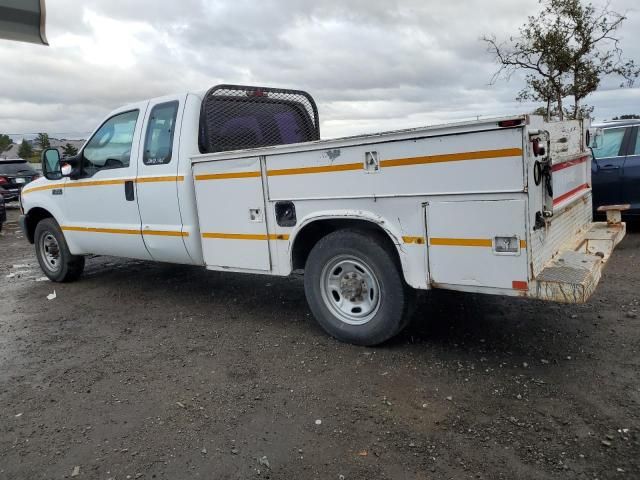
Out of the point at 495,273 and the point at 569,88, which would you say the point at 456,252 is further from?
the point at 569,88

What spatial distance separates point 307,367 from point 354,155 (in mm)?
1635

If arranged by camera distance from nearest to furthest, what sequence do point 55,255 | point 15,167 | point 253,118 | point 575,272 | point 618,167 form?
point 575,272 < point 253,118 < point 55,255 < point 618,167 < point 15,167

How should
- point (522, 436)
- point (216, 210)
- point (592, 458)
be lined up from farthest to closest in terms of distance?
1. point (216, 210)
2. point (522, 436)
3. point (592, 458)

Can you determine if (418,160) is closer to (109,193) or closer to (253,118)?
(253,118)

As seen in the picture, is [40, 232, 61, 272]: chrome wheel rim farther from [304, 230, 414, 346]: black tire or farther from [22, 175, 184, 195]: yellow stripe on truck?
[304, 230, 414, 346]: black tire

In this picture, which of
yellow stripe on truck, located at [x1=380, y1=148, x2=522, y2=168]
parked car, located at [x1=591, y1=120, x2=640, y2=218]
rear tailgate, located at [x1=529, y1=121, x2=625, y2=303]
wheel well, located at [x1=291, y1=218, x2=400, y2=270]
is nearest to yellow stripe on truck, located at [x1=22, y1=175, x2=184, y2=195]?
wheel well, located at [x1=291, y1=218, x2=400, y2=270]

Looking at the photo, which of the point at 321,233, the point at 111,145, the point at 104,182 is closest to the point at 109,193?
the point at 104,182

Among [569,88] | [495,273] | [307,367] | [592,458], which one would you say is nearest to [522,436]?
[592,458]

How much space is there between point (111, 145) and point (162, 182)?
115 cm

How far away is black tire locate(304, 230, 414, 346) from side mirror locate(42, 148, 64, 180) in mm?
3947

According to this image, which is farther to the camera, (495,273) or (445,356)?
(445,356)

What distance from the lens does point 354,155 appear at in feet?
13.4

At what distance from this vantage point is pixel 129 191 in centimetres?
592

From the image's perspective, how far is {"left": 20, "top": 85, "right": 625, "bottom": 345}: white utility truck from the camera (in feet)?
11.6
